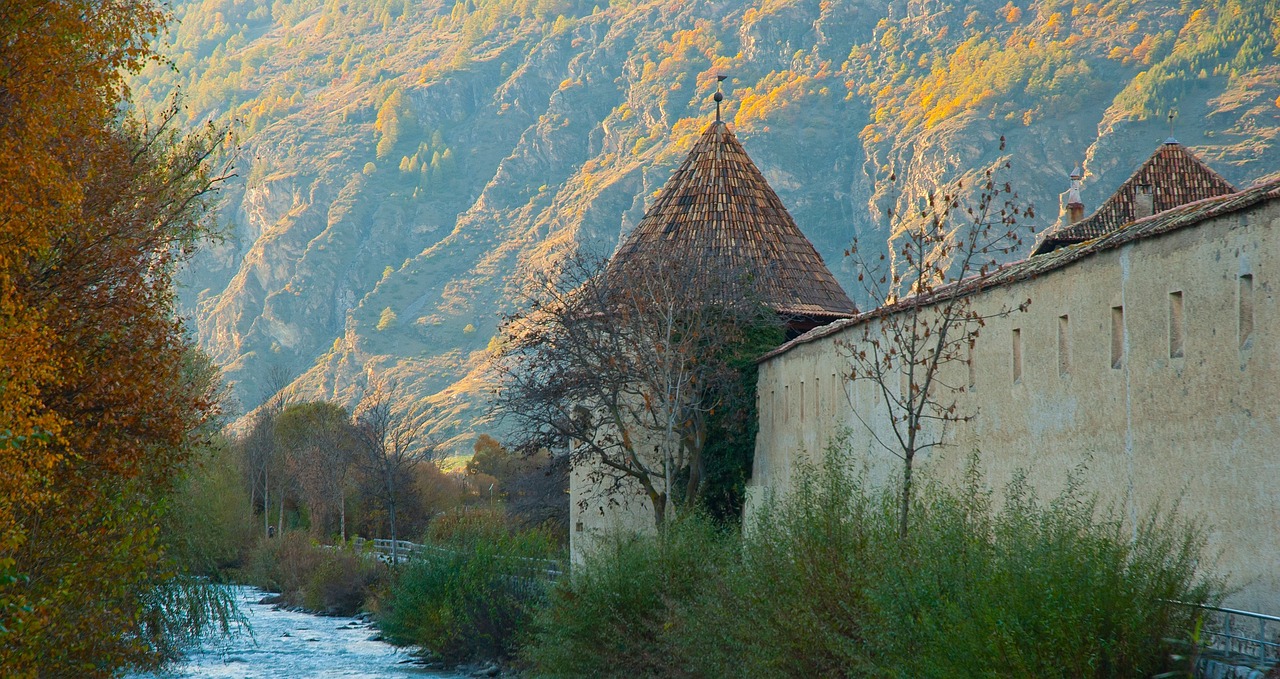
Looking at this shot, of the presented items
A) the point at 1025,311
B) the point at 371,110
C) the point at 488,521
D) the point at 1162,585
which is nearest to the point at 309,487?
the point at 488,521

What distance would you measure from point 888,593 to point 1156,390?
2272 mm

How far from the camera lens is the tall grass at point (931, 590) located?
304 inches

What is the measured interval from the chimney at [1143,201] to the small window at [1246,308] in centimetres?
1878

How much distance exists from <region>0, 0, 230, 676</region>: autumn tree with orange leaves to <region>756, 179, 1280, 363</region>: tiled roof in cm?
707

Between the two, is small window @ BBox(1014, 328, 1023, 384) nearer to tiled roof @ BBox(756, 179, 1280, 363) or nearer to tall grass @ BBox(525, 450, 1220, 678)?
tiled roof @ BBox(756, 179, 1280, 363)

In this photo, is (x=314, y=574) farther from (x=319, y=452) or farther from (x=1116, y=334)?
(x=1116, y=334)

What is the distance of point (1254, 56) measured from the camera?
102875mm

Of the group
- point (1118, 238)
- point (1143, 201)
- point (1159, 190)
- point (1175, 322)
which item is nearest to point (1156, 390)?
point (1175, 322)

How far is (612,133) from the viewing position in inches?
5837

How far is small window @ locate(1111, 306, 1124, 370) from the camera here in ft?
33.1

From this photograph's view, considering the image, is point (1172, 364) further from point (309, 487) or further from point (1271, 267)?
point (309, 487)

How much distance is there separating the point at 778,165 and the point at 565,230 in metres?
19.9

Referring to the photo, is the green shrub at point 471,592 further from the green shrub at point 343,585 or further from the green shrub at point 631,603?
the green shrub at point 343,585

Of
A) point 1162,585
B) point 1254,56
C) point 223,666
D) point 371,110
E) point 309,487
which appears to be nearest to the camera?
point 1162,585
